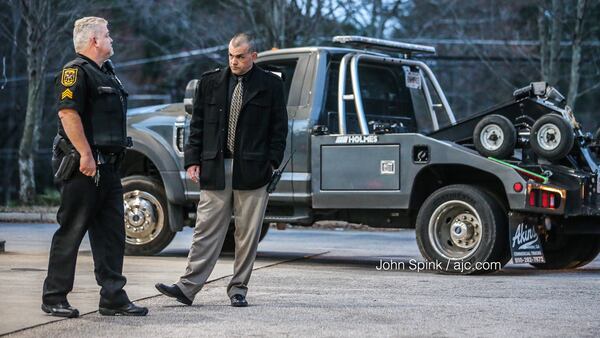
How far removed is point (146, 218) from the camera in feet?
41.2

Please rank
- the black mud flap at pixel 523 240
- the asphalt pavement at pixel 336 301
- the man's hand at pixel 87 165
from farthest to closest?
1. the black mud flap at pixel 523 240
2. the man's hand at pixel 87 165
3. the asphalt pavement at pixel 336 301

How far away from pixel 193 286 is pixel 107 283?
73 cm

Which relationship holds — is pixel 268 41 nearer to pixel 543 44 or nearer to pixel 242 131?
pixel 543 44

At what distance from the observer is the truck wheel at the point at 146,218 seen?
12492 mm

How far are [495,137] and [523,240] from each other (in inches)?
37.6

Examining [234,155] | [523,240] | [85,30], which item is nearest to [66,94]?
[85,30]

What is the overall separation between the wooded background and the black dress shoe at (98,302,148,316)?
8.00 m

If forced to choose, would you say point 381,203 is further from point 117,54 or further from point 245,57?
point 117,54

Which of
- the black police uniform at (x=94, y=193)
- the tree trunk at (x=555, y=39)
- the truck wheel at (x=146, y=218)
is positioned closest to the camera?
the black police uniform at (x=94, y=193)

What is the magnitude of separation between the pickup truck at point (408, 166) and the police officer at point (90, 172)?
354 cm

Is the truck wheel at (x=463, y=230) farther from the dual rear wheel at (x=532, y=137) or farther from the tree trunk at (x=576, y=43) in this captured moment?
the tree trunk at (x=576, y=43)

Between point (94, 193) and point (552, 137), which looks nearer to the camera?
point (94, 193)

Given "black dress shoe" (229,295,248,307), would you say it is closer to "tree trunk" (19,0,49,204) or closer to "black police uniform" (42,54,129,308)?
"black police uniform" (42,54,129,308)


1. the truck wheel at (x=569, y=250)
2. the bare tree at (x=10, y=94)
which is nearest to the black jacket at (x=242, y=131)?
the truck wheel at (x=569, y=250)
